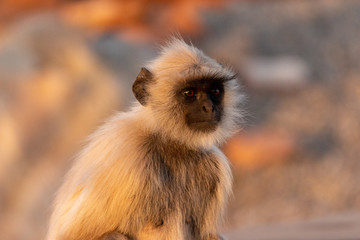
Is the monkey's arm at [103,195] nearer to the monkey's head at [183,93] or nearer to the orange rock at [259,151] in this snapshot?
the monkey's head at [183,93]

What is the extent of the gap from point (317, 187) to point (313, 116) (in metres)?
1.74

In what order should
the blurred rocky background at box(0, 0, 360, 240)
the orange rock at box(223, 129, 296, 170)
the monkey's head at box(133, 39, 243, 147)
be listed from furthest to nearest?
the orange rock at box(223, 129, 296, 170) → the blurred rocky background at box(0, 0, 360, 240) → the monkey's head at box(133, 39, 243, 147)

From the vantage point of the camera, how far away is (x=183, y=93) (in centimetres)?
327

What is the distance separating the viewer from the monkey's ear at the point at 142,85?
10.6 feet

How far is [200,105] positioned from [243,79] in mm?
1723

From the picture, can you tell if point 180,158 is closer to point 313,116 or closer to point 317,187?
point 317,187

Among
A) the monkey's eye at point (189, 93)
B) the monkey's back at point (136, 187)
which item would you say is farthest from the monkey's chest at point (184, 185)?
the monkey's eye at point (189, 93)

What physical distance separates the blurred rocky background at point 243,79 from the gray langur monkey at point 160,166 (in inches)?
23.1

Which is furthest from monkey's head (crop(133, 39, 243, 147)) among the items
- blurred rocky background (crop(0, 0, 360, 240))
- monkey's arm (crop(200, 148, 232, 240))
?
blurred rocky background (crop(0, 0, 360, 240))

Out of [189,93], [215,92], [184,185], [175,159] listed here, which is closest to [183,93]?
[189,93]

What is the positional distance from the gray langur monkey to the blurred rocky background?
1.93 feet

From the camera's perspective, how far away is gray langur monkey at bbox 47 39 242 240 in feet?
10.2

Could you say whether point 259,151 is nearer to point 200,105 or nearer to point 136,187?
point 200,105

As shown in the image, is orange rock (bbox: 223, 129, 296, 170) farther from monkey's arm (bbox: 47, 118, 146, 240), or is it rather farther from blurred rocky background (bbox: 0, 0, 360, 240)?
monkey's arm (bbox: 47, 118, 146, 240)
